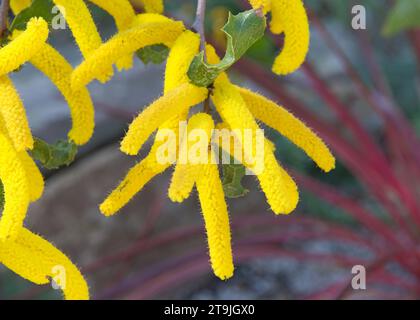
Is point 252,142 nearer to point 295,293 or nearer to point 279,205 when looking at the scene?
point 279,205

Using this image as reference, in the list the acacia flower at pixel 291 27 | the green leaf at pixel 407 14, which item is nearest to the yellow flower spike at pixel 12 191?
the acacia flower at pixel 291 27

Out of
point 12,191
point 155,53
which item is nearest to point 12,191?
point 12,191

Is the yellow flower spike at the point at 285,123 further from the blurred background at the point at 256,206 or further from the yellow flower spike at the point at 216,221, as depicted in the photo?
the blurred background at the point at 256,206

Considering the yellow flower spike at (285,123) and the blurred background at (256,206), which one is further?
the blurred background at (256,206)

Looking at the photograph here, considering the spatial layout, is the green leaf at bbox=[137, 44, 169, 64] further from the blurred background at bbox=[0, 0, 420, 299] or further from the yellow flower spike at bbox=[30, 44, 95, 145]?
the blurred background at bbox=[0, 0, 420, 299]

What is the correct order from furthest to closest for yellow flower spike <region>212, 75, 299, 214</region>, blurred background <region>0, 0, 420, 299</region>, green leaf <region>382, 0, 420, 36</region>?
Answer: blurred background <region>0, 0, 420, 299</region>, green leaf <region>382, 0, 420, 36</region>, yellow flower spike <region>212, 75, 299, 214</region>

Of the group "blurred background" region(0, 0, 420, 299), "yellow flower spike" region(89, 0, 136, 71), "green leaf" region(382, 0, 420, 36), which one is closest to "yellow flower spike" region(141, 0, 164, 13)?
"yellow flower spike" region(89, 0, 136, 71)
